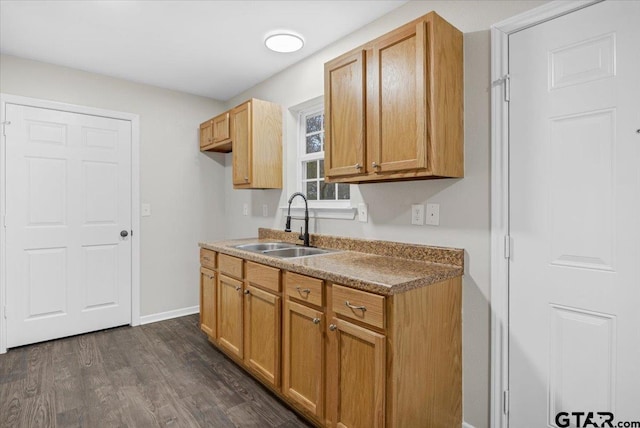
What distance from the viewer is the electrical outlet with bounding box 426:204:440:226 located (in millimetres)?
1997

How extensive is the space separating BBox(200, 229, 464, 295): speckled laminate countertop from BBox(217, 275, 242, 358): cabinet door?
25cm

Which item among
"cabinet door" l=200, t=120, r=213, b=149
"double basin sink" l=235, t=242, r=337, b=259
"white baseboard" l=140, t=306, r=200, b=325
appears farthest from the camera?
"cabinet door" l=200, t=120, r=213, b=149

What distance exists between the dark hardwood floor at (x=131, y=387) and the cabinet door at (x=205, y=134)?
202 cm

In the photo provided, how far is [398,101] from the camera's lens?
1.83 metres

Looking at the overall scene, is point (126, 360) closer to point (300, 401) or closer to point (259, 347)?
point (259, 347)

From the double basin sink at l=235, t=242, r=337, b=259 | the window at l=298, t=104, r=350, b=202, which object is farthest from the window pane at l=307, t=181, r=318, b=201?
the double basin sink at l=235, t=242, r=337, b=259

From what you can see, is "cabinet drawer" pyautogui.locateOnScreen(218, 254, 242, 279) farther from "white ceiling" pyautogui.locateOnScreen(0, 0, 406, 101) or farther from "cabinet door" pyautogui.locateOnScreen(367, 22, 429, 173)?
"white ceiling" pyautogui.locateOnScreen(0, 0, 406, 101)

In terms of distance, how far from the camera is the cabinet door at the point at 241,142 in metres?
3.12

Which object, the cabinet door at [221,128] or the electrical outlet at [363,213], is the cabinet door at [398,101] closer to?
the electrical outlet at [363,213]

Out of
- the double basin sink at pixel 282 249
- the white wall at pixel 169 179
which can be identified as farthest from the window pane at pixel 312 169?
the white wall at pixel 169 179

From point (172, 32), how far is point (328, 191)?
166 centimetres

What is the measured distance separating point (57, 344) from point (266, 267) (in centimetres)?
231

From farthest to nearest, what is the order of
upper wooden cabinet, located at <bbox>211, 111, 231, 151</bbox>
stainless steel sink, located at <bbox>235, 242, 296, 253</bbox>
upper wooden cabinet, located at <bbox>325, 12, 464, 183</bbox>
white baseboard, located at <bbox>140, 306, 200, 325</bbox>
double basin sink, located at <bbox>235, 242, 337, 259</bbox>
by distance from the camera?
white baseboard, located at <bbox>140, 306, 200, 325</bbox> < upper wooden cabinet, located at <bbox>211, 111, 231, 151</bbox> < stainless steel sink, located at <bbox>235, 242, 296, 253</bbox> < double basin sink, located at <bbox>235, 242, 337, 259</bbox> < upper wooden cabinet, located at <bbox>325, 12, 464, 183</bbox>
